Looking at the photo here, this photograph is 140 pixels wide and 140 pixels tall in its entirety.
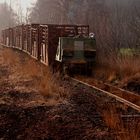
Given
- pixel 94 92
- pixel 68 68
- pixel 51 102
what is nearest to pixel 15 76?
pixel 68 68

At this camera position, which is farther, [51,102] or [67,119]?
[51,102]

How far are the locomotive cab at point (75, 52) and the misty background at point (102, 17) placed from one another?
3.03 meters

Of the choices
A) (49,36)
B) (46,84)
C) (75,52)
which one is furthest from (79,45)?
(46,84)

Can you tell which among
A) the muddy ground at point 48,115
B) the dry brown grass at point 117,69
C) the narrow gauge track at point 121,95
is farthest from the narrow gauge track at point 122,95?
the dry brown grass at point 117,69

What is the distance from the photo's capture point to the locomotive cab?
53.1ft

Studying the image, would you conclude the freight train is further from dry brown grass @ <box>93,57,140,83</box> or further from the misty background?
the misty background

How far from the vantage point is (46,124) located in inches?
322

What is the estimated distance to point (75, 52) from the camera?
16.3 metres

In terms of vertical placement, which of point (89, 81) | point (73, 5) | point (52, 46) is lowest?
point (89, 81)

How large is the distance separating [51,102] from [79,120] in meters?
2.06

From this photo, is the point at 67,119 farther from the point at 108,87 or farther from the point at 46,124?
the point at 108,87

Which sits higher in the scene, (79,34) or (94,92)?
(79,34)

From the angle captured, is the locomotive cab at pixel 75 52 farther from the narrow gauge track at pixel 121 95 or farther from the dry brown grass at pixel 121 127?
the dry brown grass at pixel 121 127

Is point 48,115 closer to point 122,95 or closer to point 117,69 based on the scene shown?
point 122,95
